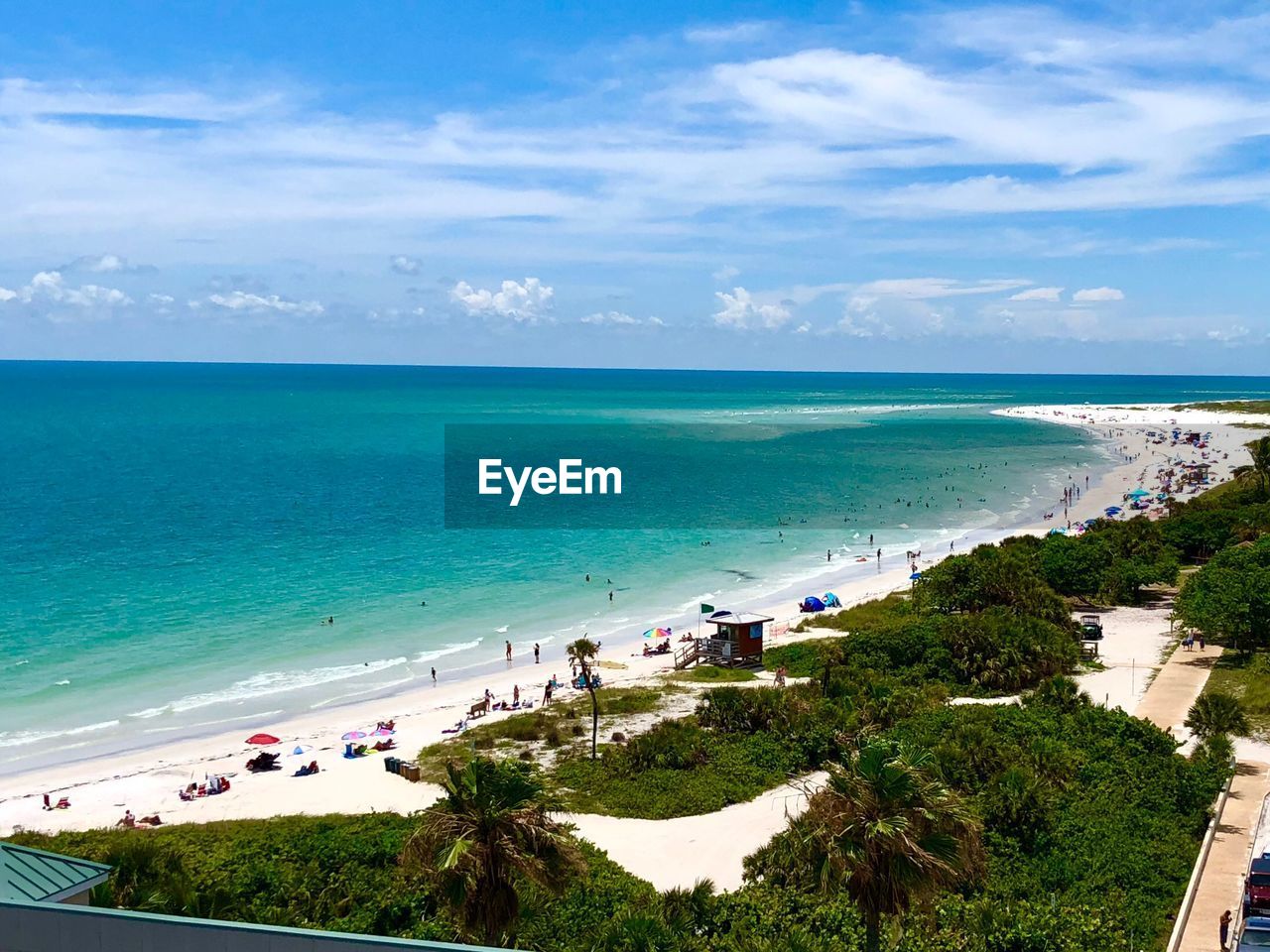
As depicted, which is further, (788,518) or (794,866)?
(788,518)

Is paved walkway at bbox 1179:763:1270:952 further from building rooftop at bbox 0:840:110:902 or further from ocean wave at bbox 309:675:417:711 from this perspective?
Result: ocean wave at bbox 309:675:417:711

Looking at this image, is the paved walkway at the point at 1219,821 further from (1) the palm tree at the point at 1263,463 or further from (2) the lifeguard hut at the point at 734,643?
(1) the palm tree at the point at 1263,463

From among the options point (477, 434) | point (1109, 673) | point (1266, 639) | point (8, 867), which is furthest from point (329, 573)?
point (477, 434)

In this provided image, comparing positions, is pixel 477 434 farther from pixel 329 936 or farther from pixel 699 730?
pixel 329 936

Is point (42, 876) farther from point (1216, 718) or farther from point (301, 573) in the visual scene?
point (301, 573)

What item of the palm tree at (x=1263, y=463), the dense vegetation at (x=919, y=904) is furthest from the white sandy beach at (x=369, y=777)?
the palm tree at (x=1263, y=463)

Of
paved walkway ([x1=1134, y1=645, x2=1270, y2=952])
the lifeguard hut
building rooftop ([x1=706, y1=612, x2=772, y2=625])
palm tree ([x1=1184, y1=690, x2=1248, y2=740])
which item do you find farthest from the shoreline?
palm tree ([x1=1184, y1=690, x2=1248, y2=740])

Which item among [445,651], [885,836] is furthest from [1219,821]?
[445,651]
